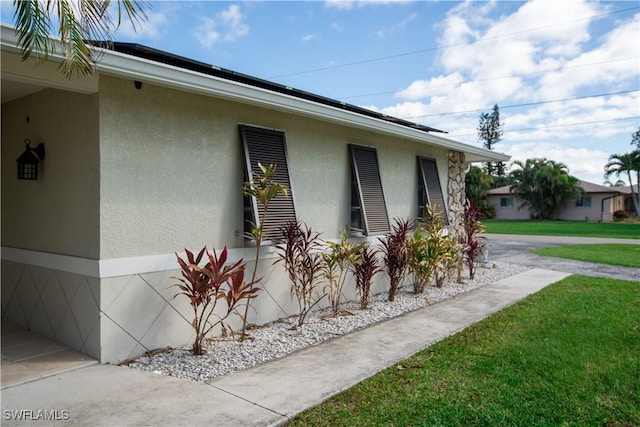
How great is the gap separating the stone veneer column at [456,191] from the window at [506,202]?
36.4 meters

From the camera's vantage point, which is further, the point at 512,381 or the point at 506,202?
the point at 506,202

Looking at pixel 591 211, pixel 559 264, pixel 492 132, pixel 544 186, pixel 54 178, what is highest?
pixel 492 132

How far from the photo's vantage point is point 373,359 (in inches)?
189

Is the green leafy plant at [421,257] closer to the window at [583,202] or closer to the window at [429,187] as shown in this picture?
the window at [429,187]

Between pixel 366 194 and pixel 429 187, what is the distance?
2614mm

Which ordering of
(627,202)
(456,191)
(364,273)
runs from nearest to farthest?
1. (364,273)
2. (456,191)
3. (627,202)

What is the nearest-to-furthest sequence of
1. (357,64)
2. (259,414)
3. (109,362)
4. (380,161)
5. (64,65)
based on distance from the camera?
(259,414) → (64,65) → (109,362) → (380,161) → (357,64)

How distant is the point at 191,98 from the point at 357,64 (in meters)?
23.4

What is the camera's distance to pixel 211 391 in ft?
12.8

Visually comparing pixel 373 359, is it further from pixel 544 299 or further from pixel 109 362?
pixel 544 299

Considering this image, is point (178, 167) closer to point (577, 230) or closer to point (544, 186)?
point (577, 230)

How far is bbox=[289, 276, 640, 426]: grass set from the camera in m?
3.48

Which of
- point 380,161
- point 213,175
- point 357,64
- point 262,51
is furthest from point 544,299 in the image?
point 357,64

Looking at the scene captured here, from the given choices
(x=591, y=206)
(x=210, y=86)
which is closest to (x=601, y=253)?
(x=210, y=86)
